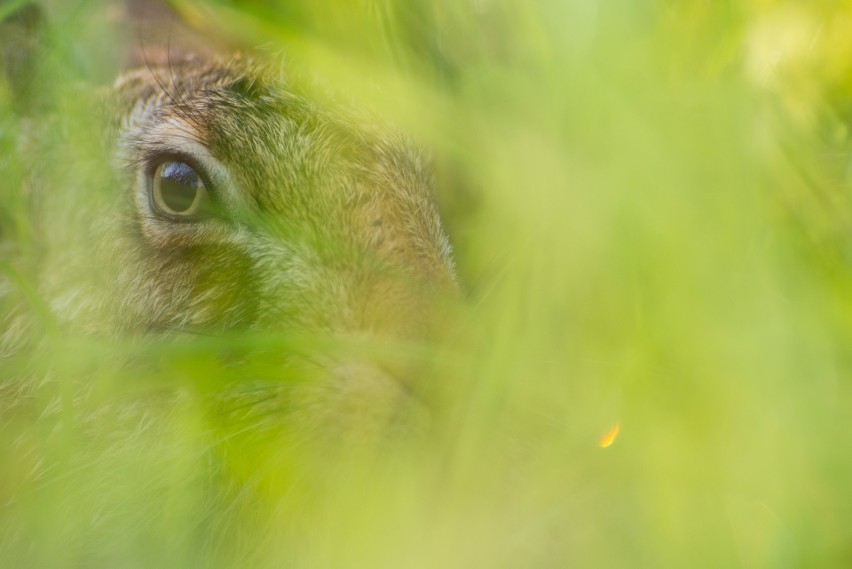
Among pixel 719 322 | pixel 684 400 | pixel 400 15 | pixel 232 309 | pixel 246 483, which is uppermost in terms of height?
pixel 400 15

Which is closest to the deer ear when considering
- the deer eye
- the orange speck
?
the deer eye

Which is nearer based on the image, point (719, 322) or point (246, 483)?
point (719, 322)

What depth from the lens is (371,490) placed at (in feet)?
3.67

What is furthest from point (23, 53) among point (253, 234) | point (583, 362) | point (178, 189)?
point (583, 362)

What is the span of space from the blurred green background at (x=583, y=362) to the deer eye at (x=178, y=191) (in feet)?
0.81

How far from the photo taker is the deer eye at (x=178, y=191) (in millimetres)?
1441

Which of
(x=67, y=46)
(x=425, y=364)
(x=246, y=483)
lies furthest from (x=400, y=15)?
(x=246, y=483)

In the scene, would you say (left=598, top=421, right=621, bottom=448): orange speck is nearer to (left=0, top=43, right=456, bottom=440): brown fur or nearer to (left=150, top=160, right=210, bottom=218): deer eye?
(left=0, top=43, right=456, bottom=440): brown fur

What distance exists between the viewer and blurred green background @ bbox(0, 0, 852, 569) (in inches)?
41.6

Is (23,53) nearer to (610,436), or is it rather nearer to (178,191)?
(178,191)

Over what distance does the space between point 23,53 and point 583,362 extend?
4.74ft

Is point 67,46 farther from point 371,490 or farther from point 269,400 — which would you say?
point 371,490

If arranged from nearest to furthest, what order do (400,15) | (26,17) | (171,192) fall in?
(171,192), (400,15), (26,17)

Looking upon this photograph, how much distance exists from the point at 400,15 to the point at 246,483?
0.95 metres
